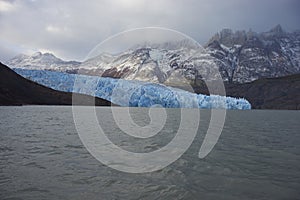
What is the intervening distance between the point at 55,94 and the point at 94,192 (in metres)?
124

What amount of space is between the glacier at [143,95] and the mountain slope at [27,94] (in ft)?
31.3

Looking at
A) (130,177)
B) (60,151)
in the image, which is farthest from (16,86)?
(130,177)

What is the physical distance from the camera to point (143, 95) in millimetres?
98625

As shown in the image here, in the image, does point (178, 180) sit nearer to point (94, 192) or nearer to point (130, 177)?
point (130, 177)

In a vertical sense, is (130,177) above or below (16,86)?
below

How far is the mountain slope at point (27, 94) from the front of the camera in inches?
4124

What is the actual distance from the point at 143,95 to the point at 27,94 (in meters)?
48.7

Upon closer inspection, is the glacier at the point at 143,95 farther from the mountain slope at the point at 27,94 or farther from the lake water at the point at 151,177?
the lake water at the point at 151,177

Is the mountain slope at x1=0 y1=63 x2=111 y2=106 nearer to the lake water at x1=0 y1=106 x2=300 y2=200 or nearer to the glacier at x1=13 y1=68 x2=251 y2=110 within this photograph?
the glacier at x1=13 y1=68 x2=251 y2=110

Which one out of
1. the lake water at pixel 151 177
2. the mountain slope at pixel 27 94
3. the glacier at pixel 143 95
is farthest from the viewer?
the mountain slope at pixel 27 94

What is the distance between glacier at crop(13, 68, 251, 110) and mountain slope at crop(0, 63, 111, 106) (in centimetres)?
954

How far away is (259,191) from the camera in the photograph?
400 inches

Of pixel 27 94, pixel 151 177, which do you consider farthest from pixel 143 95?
pixel 151 177

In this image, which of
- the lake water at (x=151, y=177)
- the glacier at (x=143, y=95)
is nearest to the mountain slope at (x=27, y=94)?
the glacier at (x=143, y=95)
